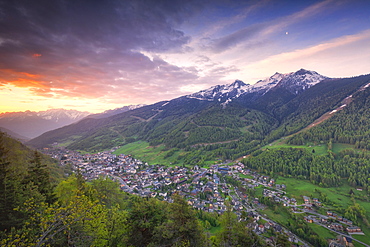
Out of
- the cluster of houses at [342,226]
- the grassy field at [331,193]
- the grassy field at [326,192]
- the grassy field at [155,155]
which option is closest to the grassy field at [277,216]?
the grassy field at [331,193]

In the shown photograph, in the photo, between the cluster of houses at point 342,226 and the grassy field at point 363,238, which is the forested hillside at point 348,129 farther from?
the grassy field at point 363,238

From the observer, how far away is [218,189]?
60.6m

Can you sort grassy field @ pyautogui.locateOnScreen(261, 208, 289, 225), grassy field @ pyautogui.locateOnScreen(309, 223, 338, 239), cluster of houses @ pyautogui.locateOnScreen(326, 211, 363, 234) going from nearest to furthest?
grassy field @ pyautogui.locateOnScreen(309, 223, 338, 239)
cluster of houses @ pyautogui.locateOnScreen(326, 211, 363, 234)
grassy field @ pyautogui.locateOnScreen(261, 208, 289, 225)

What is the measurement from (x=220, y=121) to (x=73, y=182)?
483 ft

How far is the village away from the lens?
4031cm

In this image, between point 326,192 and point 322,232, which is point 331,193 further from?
point 322,232

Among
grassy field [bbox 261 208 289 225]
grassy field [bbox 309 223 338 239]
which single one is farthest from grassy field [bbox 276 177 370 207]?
grassy field [bbox 309 223 338 239]

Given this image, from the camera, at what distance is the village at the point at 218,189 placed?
40.3m

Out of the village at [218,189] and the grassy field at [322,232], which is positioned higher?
the village at [218,189]

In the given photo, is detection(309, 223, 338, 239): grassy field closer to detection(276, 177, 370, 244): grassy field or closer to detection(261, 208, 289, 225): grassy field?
detection(261, 208, 289, 225): grassy field

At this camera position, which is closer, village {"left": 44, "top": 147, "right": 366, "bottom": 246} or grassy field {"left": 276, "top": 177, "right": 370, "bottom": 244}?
village {"left": 44, "top": 147, "right": 366, "bottom": 246}

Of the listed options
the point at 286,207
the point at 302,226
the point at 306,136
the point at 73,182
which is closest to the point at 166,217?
the point at 73,182

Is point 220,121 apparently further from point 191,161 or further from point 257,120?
point 191,161

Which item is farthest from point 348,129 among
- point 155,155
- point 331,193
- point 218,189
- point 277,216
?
point 155,155
